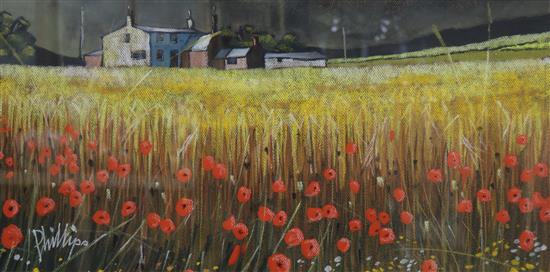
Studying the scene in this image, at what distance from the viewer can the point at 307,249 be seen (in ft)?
6.12

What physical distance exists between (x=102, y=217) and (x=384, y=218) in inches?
39.8

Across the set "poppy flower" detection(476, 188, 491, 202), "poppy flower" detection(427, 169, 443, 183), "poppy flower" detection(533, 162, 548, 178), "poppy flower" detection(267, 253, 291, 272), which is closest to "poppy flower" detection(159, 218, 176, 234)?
"poppy flower" detection(267, 253, 291, 272)

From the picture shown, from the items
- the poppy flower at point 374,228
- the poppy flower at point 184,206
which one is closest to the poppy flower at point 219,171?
the poppy flower at point 184,206

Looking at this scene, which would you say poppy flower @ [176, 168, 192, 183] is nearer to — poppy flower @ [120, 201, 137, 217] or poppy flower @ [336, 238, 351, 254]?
poppy flower @ [120, 201, 137, 217]

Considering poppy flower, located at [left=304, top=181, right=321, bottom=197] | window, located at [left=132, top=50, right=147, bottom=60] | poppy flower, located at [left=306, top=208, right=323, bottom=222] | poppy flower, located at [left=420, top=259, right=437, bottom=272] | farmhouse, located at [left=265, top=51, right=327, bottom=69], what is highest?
window, located at [left=132, top=50, right=147, bottom=60]

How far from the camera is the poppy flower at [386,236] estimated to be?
73.1 inches

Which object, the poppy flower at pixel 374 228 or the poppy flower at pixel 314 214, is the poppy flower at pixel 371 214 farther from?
the poppy flower at pixel 314 214

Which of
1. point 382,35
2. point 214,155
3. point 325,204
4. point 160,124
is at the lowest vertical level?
point 325,204

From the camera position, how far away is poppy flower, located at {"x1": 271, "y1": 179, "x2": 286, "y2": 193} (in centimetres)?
187

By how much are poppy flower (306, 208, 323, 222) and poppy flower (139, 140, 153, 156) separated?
2.00 ft

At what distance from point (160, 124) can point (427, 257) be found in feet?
3.49

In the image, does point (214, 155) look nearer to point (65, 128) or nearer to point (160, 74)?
point (160, 74)

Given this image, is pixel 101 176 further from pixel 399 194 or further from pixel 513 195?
pixel 513 195

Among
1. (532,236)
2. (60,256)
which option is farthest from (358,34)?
(60,256)
